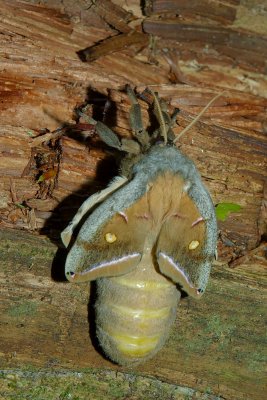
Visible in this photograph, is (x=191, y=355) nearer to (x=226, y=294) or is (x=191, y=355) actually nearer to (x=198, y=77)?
(x=226, y=294)

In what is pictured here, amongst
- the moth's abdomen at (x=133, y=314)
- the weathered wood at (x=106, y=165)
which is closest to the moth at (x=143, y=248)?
the moth's abdomen at (x=133, y=314)

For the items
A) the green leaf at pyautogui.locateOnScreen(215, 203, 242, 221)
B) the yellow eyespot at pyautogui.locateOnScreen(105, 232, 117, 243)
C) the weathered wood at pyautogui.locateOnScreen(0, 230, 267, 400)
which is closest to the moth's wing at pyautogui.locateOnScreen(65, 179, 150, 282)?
the yellow eyespot at pyautogui.locateOnScreen(105, 232, 117, 243)

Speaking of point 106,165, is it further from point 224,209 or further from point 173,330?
point 173,330

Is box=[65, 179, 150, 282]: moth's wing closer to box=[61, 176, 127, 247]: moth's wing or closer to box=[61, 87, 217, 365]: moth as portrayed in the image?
box=[61, 87, 217, 365]: moth

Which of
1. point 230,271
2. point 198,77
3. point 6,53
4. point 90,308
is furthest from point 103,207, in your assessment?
point 198,77

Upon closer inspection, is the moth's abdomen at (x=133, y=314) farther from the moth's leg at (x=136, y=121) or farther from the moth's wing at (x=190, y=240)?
the moth's leg at (x=136, y=121)

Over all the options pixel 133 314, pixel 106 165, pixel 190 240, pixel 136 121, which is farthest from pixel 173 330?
pixel 136 121

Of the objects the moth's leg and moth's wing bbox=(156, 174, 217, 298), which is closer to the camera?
moth's wing bbox=(156, 174, 217, 298)
